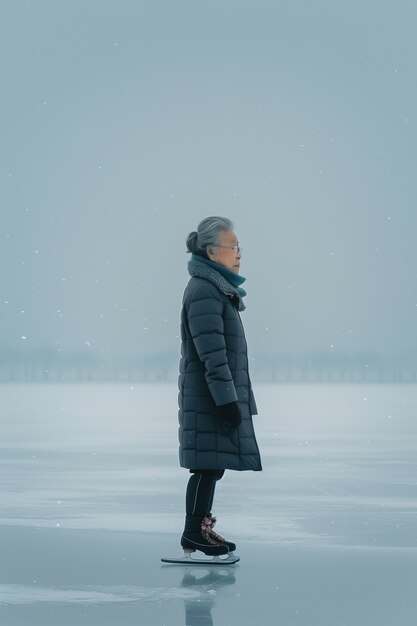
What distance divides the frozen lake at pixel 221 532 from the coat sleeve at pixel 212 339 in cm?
94

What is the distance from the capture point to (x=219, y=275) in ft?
26.5

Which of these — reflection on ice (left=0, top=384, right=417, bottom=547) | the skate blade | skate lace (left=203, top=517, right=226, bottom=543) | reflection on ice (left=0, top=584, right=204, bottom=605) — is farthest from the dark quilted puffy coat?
reflection on ice (left=0, top=384, right=417, bottom=547)

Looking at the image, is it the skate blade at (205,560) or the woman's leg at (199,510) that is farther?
the woman's leg at (199,510)

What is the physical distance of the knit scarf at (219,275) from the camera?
8.02 meters

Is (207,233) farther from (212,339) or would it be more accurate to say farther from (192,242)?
(212,339)

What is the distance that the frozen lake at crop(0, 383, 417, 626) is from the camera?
6531 mm

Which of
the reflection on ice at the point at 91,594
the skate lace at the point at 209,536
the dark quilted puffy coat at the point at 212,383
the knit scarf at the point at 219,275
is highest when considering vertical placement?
the knit scarf at the point at 219,275

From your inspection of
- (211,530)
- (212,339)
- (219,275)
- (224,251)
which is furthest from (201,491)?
(224,251)

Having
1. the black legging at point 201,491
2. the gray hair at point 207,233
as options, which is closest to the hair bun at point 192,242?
the gray hair at point 207,233

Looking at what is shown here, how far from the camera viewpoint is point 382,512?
1063 cm

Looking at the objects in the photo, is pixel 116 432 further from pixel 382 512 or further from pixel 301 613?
pixel 301 613

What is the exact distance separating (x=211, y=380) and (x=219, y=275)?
2.07ft

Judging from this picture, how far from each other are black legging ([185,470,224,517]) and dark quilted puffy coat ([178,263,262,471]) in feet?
0.65

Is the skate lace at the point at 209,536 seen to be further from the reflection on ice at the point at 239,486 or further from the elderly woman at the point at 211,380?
the reflection on ice at the point at 239,486
